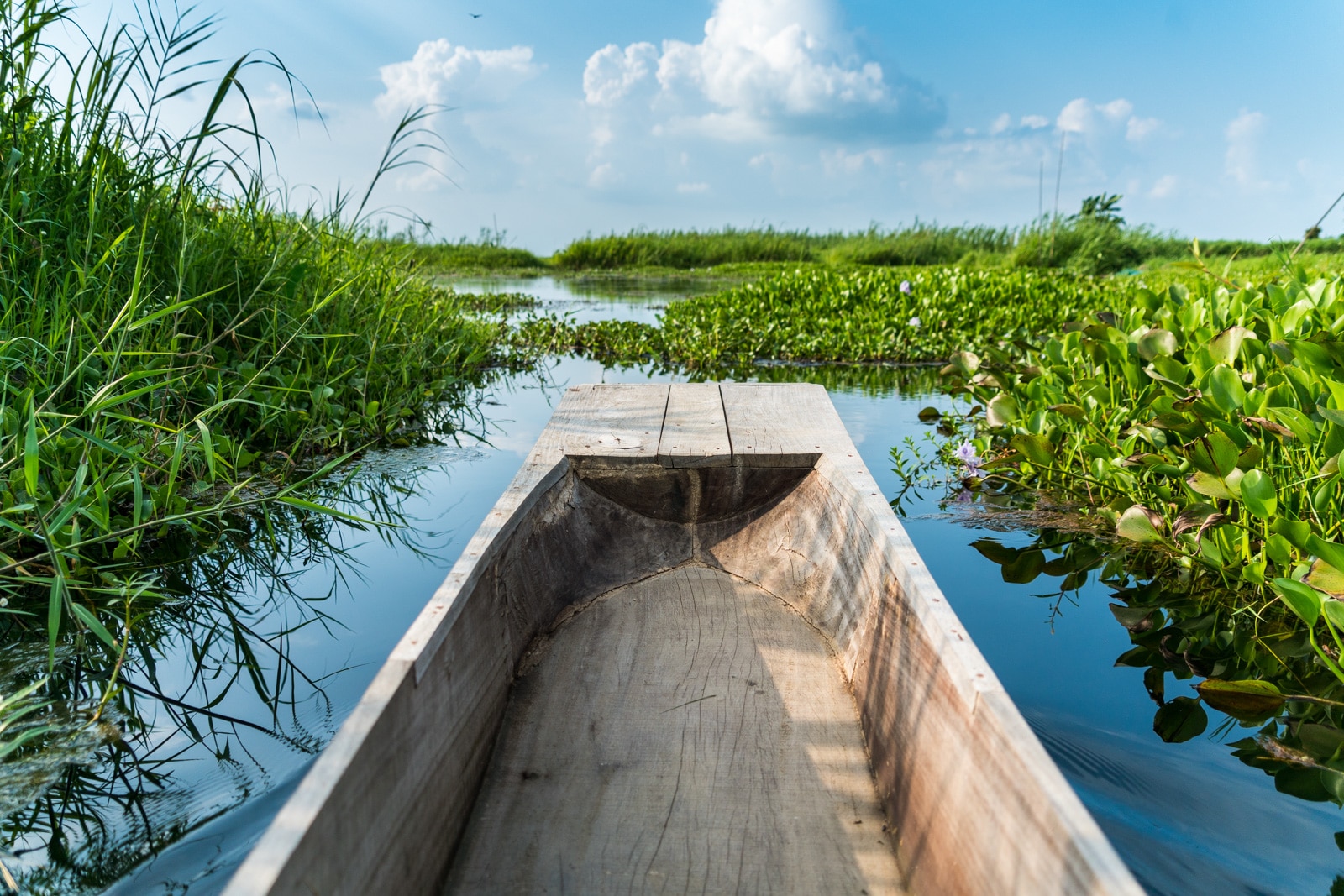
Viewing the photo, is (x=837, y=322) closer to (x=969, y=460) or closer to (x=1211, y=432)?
(x=969, y=460)

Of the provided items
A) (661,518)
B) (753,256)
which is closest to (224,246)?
(661,518)

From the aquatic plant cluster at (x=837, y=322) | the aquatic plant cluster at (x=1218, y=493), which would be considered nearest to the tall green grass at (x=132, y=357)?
the aquatic plant cluster at (x=1218, y=493)

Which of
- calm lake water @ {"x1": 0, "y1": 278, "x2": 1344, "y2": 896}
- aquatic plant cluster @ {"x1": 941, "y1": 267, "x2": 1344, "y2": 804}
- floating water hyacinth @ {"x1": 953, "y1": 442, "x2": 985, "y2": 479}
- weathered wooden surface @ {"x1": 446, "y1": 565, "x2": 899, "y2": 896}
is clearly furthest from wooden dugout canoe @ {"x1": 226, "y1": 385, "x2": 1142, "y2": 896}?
floating water hyacinth @ {"x1": 953, "y1": 442, "x2": 985, "y2": 479}

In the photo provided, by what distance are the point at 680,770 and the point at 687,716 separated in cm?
18

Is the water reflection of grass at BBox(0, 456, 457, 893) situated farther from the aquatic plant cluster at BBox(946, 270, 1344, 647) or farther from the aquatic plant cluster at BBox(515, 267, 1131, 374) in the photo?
the aquatic plant cluster at BBox(515, 267, 1131, 374)

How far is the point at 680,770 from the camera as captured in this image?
4.72 ft

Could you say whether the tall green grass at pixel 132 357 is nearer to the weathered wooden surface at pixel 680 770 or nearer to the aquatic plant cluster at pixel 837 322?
the weathered wooden surface at pixel 680 770

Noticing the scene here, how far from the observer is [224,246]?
3.19 metres

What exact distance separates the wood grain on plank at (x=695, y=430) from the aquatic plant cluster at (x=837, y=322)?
312cm

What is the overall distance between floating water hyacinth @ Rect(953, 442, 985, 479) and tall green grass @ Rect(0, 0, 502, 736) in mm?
2329

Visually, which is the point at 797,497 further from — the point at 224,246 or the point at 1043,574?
the point at 224,246

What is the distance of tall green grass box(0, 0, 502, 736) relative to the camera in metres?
1.94

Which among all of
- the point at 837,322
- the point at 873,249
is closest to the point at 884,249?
the point at 873,249

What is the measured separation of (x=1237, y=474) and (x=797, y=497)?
108 cm
